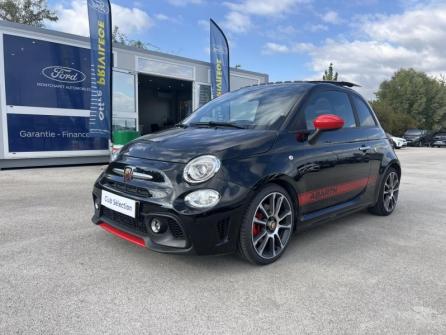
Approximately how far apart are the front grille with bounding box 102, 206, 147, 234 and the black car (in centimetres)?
1

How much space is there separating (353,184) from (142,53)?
8.86 metres

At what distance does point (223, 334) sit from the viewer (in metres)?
2.00

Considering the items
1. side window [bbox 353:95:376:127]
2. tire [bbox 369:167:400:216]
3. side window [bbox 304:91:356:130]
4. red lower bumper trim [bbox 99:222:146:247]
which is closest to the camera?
red lower bumper trim [bbox 99:222:146:247]

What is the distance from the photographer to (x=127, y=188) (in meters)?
2.87

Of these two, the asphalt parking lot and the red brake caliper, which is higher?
the red brake caliper

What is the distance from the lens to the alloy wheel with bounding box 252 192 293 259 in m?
2.89

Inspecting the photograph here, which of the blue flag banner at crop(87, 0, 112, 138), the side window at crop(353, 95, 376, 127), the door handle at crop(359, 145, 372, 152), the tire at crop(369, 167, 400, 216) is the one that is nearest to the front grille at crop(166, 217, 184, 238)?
the door handle at crop(359, 145, 372, 152)

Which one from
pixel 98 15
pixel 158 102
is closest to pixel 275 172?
pixel 98 15

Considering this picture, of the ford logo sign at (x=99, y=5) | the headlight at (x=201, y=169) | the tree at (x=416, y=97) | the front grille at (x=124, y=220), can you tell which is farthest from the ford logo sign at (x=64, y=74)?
the tree at (x=416, y=97)

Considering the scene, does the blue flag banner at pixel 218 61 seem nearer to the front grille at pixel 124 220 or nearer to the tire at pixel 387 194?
the tire at pixel 387 194

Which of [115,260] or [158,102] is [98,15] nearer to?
[115,260]

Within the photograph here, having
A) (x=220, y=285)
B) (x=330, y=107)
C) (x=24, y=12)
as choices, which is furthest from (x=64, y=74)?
(x=24, y=12)

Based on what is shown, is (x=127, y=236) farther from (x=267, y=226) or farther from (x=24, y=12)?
(x=24, y=12)

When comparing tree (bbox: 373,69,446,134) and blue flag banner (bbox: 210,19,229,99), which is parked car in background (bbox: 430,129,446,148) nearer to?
tree (bbox: 373,69,446,134)
